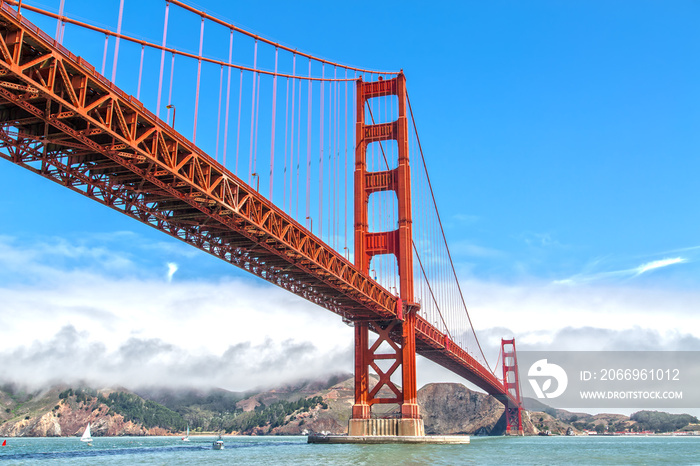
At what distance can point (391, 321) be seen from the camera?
4750 cm

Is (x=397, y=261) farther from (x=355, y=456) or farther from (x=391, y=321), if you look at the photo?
(x=355, y=456)

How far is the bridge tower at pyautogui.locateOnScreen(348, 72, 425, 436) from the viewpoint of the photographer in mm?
46031

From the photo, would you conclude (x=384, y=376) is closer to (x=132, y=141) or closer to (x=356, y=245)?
(x=356, y=245)

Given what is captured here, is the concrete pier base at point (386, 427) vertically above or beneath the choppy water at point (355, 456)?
above

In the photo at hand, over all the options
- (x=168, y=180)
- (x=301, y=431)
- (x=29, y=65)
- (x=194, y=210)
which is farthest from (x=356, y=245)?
(x=301, y=431)

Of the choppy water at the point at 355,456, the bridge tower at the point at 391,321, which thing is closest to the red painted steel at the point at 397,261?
the bridge tower at the point at 391,321

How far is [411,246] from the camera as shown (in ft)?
159

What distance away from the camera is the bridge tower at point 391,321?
151 ft

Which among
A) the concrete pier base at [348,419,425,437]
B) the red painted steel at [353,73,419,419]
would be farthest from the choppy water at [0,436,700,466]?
the red painted steel at [353,73,419,419]

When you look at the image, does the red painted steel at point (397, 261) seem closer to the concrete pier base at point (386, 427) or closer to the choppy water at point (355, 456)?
the concrete pier base at point (386, 427)

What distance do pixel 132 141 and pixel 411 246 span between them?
1195 inches

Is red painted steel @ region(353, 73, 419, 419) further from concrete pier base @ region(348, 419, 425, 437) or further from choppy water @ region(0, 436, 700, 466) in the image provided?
choppy water @ region(0, 436, 700, 466)

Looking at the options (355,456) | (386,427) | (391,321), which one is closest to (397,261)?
(391,321)

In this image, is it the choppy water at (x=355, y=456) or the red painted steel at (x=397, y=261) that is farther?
the red painted steel at (x=397, y=261)
